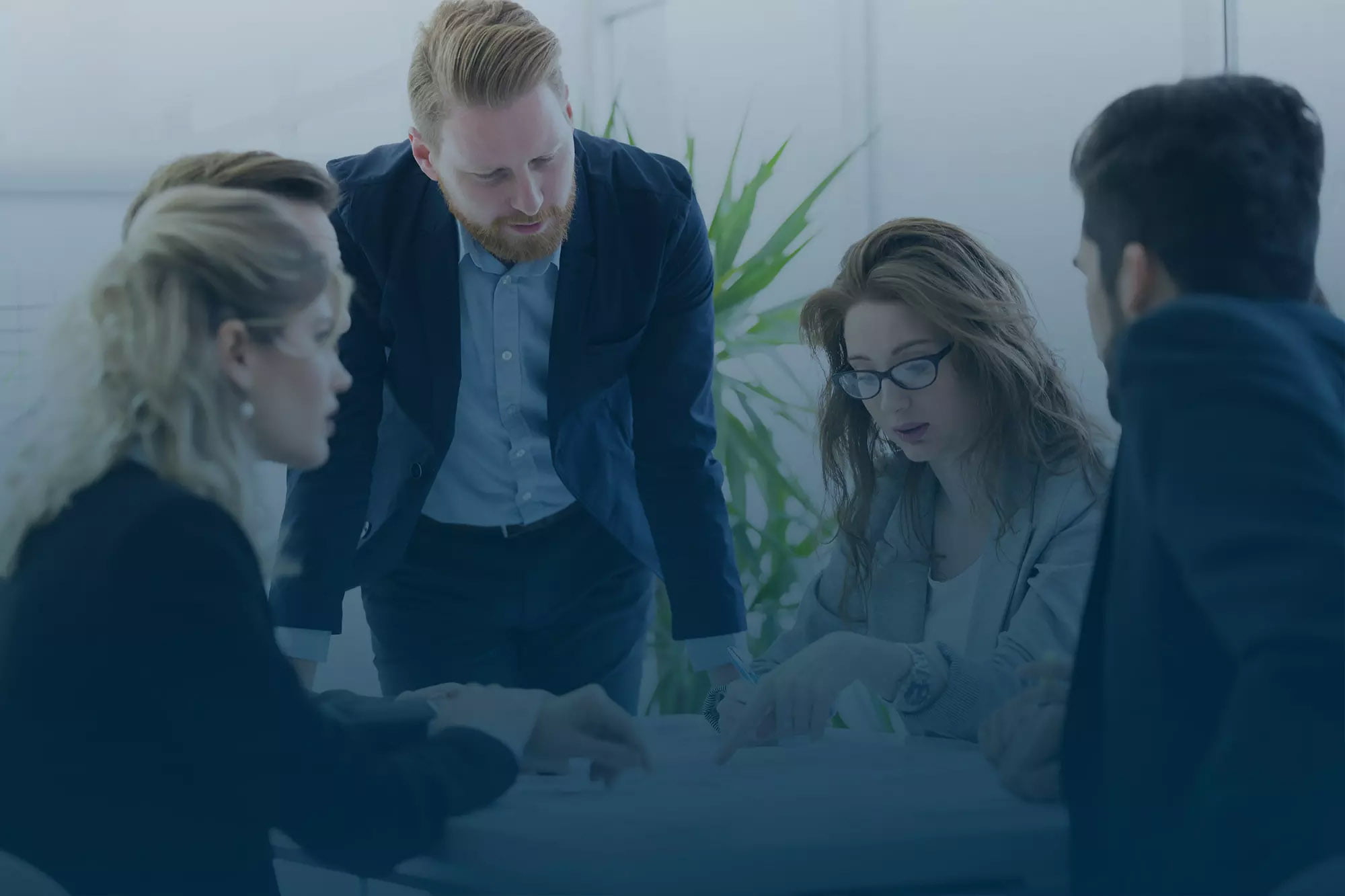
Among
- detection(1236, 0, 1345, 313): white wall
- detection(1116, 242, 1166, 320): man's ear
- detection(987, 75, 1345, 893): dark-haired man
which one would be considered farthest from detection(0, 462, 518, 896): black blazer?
detection(1236, 0, 1345, 313): white wall

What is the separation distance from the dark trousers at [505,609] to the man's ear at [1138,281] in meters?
0.80

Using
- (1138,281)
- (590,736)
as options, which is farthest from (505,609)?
(1138,281)

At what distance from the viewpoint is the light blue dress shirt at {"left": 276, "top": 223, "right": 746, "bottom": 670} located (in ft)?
5.00

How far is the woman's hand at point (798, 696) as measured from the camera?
1.38 metres

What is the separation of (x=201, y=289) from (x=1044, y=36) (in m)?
1.34

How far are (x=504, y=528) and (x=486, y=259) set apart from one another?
0.36 meters

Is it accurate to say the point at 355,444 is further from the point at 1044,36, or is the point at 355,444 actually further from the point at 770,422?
the point at 1044,36

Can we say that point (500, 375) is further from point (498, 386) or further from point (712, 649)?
point (712, 649)

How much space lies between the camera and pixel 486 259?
4.99 feet

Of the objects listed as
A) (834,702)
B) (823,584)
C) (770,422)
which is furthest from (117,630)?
(770,422)

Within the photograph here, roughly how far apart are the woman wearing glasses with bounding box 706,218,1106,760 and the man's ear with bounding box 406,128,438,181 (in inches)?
20.1

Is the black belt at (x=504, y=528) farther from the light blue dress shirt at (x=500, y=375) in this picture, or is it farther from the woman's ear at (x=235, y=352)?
the woman's ear at (x=235, y=352)

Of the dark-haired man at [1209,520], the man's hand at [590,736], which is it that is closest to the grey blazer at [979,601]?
the dark-haired man at [1209,520]

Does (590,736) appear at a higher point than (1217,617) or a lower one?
lower
